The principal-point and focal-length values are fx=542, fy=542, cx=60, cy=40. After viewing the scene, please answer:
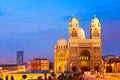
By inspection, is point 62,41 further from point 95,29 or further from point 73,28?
point 95,29

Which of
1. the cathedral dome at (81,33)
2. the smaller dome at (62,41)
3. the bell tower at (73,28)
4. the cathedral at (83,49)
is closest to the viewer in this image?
the cathedral at (83,49)

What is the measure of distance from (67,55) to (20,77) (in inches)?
364

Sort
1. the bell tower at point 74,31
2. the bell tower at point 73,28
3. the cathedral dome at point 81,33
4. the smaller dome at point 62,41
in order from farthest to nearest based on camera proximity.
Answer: the smaller dome at point 62,41 → the cathedral dome at point 81,33 → the bell tower at point 73,28 → the bell tower at point 74,31

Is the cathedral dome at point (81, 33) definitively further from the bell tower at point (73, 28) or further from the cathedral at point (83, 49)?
the bell tower at point (73, 28)

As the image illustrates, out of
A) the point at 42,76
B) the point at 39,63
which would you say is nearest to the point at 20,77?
the point at 42,76

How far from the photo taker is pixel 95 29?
9500 centimetres

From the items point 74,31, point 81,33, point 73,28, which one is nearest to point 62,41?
point 81,33

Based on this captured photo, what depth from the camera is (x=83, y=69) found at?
9594cm

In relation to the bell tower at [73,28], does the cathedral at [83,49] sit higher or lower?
lower

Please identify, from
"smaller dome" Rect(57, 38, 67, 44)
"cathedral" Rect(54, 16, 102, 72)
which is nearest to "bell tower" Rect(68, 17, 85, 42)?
"cathedral" Rect(54, 16, 102, 72)

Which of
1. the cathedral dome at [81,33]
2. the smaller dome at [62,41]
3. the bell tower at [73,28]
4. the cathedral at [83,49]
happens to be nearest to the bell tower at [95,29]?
the cathedral at [83,49]

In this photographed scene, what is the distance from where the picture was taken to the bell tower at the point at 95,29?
310 feet

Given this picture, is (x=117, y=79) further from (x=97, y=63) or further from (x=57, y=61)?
(x=57, y=61)

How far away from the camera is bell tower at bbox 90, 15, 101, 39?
94375mm
